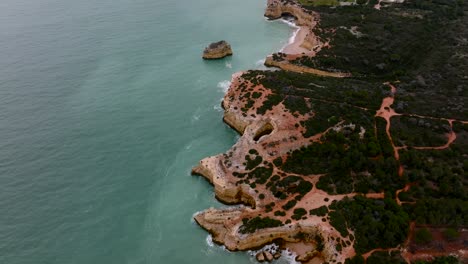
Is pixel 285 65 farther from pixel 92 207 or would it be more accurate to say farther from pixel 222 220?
pixel 92 207

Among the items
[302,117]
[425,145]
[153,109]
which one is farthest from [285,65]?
[425,145]

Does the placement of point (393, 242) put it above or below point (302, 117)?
below

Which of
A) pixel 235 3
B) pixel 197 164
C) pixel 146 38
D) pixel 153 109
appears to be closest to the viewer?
pixel 197 164

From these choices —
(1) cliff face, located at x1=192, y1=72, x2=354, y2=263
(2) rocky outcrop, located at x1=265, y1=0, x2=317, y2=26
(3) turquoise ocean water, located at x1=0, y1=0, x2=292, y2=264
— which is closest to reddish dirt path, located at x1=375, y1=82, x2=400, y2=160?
(1) cliff face, located at x1=192, y1=72, x2=354, y2=263

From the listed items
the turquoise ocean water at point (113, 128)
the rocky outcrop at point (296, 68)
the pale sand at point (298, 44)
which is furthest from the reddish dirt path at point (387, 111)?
the pale sand at point (298, 44)

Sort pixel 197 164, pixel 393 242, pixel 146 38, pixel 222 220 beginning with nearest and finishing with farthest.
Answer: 1. pixel 393 242
2. pixel 222 220
3. pixel 197 164
4. pixel 146 38

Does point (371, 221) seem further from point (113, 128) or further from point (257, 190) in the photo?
point (113, 128)

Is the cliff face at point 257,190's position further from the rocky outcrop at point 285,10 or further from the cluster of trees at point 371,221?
the rocky outcrop at point 285,10

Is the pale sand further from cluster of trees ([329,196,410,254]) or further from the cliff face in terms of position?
cluster of trees ([329,196,410,254])
